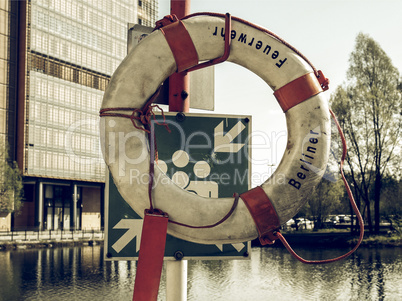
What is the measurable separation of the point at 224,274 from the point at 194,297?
5.65 meters

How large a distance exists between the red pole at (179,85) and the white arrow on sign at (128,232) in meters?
0.76

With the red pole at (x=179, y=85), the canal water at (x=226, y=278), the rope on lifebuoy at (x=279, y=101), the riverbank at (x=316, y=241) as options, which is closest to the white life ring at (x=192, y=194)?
the rope on lifebuoy at (x=279, y=101)

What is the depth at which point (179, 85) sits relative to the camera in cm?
329

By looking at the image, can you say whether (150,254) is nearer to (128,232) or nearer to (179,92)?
(128,232)

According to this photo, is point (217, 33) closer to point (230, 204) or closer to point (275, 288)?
point (230, 204)

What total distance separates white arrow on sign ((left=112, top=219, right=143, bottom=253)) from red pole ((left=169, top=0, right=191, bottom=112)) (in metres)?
0.76

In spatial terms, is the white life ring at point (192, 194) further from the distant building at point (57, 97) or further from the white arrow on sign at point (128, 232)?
the distant building at point (57, 97)

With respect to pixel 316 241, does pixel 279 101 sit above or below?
above

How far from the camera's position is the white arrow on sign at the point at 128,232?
130 inches

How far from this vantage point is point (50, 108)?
48094 millimetres

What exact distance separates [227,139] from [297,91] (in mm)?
579


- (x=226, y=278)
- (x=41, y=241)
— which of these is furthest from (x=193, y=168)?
(x=41, y=241)

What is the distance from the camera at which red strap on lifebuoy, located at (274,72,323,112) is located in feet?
9.77

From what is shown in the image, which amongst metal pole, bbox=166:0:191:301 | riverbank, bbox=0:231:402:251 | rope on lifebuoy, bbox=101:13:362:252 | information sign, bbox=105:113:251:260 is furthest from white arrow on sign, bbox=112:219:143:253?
riverbank, bbox=0:231:402:251
